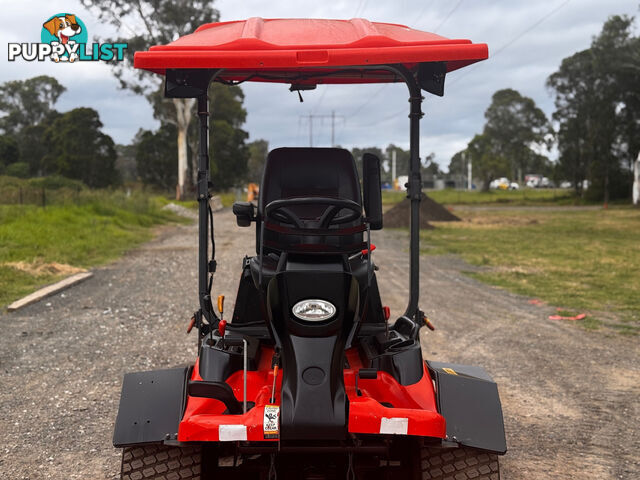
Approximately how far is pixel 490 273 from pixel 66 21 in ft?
68.7

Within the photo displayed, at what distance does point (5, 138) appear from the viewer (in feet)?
194

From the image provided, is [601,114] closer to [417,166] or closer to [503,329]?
[503,329]

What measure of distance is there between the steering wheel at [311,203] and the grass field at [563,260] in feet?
21.7

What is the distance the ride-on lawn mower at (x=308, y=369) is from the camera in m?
2.85

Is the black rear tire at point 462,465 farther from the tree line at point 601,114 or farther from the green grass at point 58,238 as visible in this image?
the tree line at point 601,114

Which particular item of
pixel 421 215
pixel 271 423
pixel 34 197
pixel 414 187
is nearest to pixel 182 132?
pixel 421 215

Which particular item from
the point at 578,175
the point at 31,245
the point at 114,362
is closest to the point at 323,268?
the point at 114,362

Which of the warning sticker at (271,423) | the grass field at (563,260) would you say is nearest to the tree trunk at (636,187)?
the grass field at (563,260)

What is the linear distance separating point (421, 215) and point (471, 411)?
2609cm

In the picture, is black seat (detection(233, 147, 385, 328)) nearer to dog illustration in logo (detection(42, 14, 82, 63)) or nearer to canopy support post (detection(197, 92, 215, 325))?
canopy support post (detection(197, 92, 215, 325))

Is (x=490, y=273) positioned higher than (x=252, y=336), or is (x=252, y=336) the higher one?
(x=252, y=336)

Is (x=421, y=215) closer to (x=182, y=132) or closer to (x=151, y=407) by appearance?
(x=182, y=132)

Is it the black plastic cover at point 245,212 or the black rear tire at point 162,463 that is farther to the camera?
the black plastic cover at point 245,212

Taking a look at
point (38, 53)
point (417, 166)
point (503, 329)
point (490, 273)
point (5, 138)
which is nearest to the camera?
point (417, 166)
